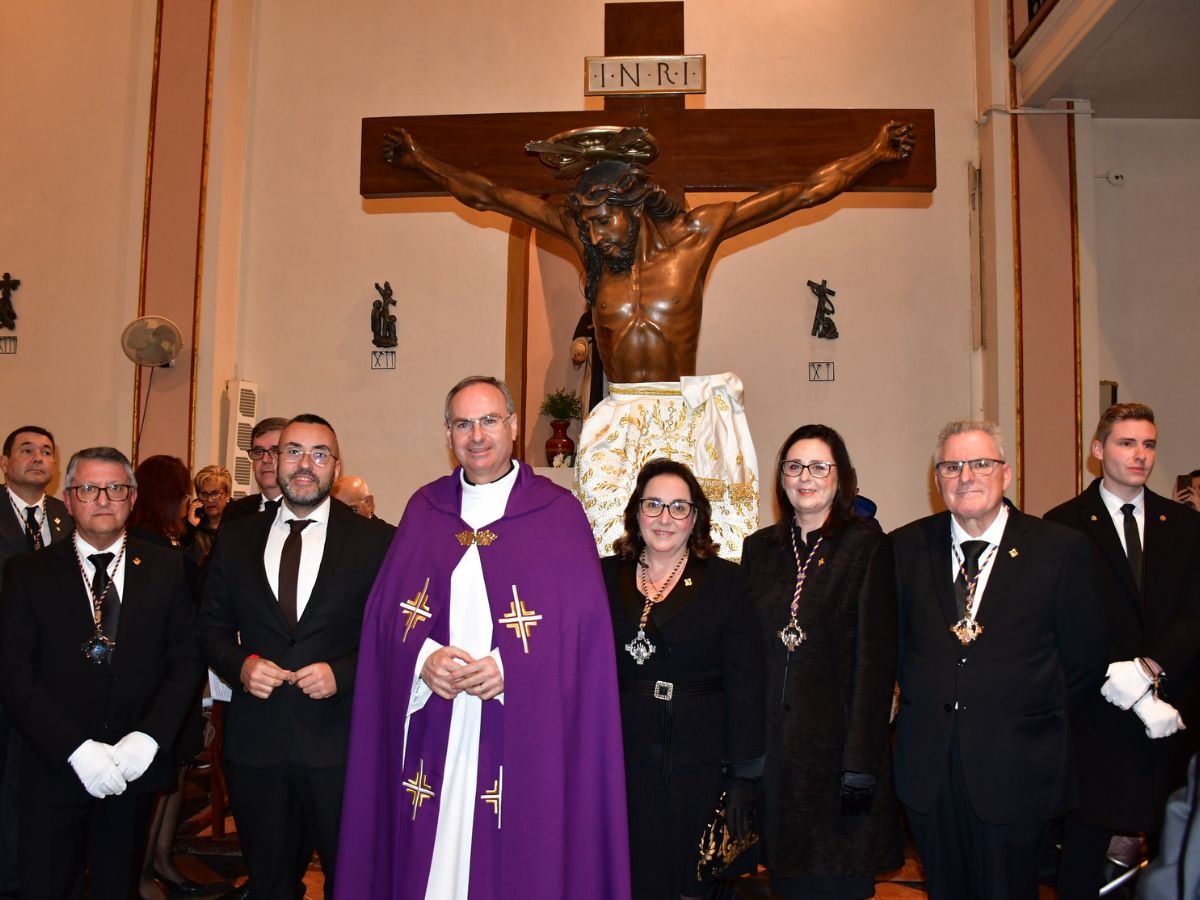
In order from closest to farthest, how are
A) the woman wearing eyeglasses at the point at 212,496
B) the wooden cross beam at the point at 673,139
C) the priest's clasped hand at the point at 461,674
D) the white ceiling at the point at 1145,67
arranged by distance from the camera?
1. the priest's clasped hand at the point at 461,674
2. the wooden cross beam at the point at 673,139
3. the woman wearing eyeglasses at the point at 212,496
4. the white ceiling at the point at 1145,67

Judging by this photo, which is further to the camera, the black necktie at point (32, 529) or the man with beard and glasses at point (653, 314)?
the black necktie at point (32, 529)

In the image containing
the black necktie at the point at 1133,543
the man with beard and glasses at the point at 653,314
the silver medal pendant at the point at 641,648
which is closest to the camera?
the silver medal pendant at the point at 641,648

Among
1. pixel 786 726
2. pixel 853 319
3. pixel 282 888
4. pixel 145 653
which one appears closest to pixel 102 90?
pixel 853 319

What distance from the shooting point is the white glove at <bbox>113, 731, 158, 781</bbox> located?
9.12 feet

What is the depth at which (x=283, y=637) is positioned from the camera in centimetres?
282

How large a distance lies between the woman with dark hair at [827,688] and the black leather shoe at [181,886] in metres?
2.22

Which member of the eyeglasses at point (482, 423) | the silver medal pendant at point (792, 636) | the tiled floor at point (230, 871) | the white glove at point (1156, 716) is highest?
the eyeglasses at point (482, 423)

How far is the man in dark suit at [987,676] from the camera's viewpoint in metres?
2.60

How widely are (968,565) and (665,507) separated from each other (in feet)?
2.60

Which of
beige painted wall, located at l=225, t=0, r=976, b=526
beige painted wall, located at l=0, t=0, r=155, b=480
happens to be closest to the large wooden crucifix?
beige painted wall, located at l=225, t=0, r=976, b=526

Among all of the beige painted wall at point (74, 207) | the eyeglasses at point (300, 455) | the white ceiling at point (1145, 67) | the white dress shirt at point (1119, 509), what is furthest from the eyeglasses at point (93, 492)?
the white ceiling at point (1145, 67)

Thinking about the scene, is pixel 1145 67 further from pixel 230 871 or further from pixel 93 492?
pixel 230 871

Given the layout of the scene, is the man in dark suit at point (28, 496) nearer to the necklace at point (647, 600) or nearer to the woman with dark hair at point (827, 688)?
the necklace at point (647, 600)

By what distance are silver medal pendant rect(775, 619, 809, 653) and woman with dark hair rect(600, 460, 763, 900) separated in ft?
0.30
